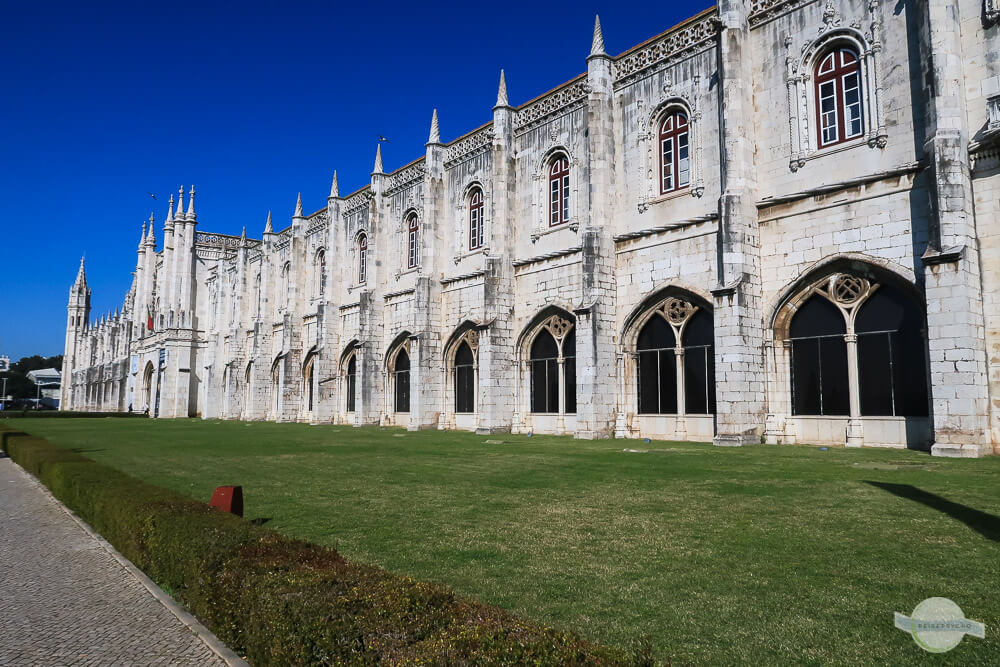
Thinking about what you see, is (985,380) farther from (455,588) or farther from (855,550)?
(455,588)

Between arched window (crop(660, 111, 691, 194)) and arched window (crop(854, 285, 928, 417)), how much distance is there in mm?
6734

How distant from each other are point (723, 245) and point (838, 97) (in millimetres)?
4588

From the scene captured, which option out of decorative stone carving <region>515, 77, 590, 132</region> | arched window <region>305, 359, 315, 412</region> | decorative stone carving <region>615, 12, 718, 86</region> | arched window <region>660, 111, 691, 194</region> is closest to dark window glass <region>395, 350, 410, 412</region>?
arched window <region>305, 359, 315, 412</region>

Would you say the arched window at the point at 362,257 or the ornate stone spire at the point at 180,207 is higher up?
the ornate stone spire at the point at 180,207

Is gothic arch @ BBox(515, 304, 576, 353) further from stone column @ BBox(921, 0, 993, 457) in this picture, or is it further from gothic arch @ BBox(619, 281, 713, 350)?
stone column @ BBox(921, 0, 993, 457)

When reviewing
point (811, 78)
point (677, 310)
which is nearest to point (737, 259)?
point (677, 310)

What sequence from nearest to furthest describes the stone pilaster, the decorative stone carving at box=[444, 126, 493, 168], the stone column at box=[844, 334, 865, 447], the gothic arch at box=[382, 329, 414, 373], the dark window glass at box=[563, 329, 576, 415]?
the stone column at box=[844, 334, 865, 447] < the stone pilaster < the dark window glass at box=[563, 329, 576, 415] < the decorative stone carving at box=[444, 126, 493, 168] < the gothic arch at box=[382, 329, 414, 373]

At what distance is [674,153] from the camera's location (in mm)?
20562

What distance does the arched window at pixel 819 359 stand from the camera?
16328mm

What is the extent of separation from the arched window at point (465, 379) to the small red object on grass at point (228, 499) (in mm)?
19625

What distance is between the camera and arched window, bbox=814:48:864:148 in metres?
16.5

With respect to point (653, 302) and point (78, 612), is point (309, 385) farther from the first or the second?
point (78, 612)

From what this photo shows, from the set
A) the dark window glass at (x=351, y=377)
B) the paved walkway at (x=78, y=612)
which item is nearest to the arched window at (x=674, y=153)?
the paved walkway at (x=78, y=612)

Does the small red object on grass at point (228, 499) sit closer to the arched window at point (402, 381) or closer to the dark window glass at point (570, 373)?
the dark window glass at point (570, 373)
